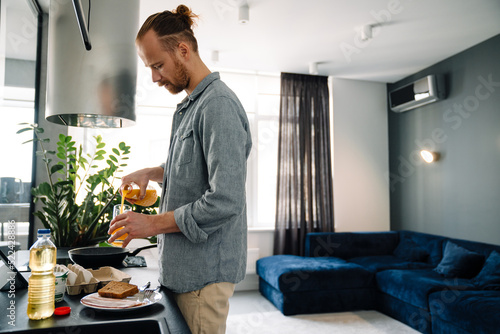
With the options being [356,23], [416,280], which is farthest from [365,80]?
[416,280]

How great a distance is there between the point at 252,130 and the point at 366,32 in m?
1.83

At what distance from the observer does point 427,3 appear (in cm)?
286

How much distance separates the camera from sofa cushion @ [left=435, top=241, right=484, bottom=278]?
3.16 m

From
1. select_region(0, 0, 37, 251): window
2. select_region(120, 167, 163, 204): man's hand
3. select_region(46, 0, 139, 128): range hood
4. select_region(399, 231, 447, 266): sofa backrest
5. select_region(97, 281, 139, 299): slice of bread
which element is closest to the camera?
select_region(97, 281, 139, 299): slice of bread

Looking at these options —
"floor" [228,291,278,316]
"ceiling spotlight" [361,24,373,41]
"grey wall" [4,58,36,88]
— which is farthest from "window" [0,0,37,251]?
"ceiling spotlight" [361,24,373,41]

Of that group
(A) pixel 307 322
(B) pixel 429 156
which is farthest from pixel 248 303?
(B) pixel 429 156

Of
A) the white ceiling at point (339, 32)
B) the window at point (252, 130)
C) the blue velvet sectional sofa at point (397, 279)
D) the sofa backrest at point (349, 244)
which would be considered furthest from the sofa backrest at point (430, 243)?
the white ceiling at point (339, 32)

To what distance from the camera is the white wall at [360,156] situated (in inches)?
187

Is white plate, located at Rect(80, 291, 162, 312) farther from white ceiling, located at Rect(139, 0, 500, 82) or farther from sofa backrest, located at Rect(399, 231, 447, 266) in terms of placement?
sofa backrest, located at Rect(399, 231, 447, 266)

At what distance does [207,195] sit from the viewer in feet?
3.12

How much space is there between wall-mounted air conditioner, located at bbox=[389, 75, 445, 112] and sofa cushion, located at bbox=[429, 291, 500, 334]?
2154 millimetres

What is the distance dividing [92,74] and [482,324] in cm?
264

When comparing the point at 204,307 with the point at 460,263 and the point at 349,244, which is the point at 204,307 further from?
the point at 349,244

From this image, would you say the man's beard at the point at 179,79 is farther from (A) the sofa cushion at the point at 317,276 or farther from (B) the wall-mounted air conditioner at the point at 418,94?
(B) the wall-mounted air conditioner at the point at 418,94
